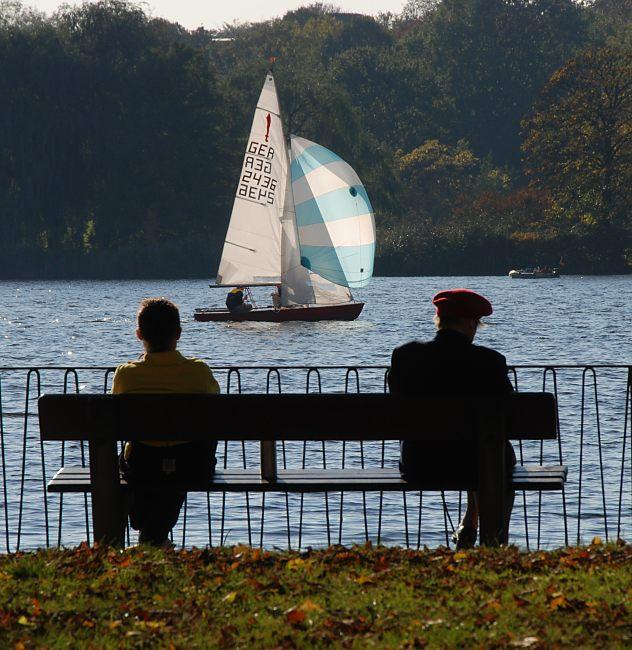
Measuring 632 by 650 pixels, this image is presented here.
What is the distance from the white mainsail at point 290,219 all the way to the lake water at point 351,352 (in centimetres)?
188

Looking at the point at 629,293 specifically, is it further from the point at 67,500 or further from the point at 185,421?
the point at 185,421

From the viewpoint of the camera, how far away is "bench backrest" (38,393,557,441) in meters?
6.94

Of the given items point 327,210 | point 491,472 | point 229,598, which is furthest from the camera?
point 327,210

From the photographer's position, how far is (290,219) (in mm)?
46594

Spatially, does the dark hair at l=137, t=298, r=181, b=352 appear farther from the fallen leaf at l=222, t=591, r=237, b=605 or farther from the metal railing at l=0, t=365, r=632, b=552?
the fallen leaf at l=222, t=591, r=237, b=605

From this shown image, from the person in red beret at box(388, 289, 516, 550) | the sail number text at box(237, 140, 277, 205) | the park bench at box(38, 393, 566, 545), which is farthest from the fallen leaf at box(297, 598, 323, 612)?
the sail number text at box(237, 140, 277, 205)

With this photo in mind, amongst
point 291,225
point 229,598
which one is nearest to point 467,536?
point 229,598

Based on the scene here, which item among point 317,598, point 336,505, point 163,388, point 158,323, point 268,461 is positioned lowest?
point 336,505

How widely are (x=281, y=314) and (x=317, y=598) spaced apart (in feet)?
136

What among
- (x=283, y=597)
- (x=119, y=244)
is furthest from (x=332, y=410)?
(x=119, y=244)

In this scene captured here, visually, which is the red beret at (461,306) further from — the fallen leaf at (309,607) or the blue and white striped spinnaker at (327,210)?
the blue and white striped spinnaker at (327,210)

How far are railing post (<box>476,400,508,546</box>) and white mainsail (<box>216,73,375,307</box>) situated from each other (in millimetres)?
38828

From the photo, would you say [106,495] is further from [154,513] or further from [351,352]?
[351,352]

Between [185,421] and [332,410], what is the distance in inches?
28.0
